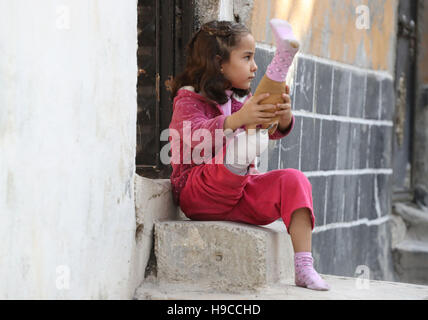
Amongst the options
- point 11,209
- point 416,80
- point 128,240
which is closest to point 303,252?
point 128,240

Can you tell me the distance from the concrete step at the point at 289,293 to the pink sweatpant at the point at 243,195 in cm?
25

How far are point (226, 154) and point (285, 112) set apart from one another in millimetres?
263

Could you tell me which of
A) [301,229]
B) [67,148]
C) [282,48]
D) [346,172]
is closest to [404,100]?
[346,172]

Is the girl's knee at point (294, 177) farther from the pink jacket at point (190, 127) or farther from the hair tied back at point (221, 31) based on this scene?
the hair tied back at point (221, 31)

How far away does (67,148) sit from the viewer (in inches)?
79.2

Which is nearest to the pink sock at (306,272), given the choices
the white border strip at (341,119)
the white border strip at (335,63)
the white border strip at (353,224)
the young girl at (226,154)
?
the young girl at (226,154)

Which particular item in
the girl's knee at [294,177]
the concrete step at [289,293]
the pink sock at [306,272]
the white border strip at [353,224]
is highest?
the girl's knee at [294,177]

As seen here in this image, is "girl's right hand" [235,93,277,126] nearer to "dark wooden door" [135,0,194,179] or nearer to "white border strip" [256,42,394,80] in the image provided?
"dark wooden door" [135,0,194,179]

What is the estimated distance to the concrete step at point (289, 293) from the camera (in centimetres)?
238

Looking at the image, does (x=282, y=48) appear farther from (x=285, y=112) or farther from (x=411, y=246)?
(x=411, y=246)

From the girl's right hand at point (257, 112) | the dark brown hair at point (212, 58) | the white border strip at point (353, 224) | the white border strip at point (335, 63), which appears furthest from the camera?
the white border strip at point (353, 224)

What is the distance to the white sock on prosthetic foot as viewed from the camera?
93.1 inches

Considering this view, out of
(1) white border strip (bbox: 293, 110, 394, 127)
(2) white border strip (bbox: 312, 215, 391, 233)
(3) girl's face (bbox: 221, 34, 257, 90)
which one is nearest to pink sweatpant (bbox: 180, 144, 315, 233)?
(3) girl's face (bbox: 221, 34, 257, 90)
